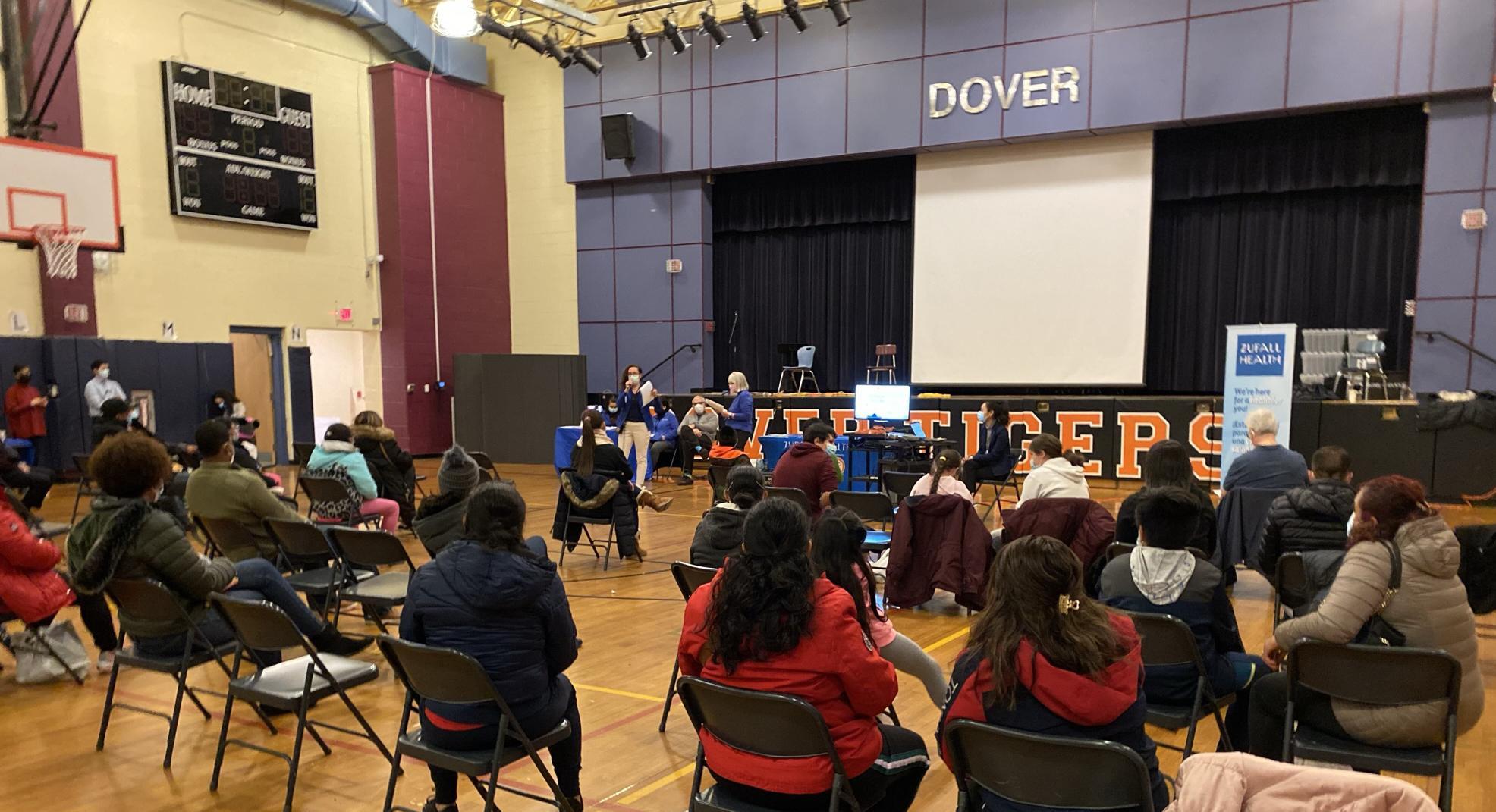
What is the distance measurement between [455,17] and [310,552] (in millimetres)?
7445

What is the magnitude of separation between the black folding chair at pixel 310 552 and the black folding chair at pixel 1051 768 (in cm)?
338

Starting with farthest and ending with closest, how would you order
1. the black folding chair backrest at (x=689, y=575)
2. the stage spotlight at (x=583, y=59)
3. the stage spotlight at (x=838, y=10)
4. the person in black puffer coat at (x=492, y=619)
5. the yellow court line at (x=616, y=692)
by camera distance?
1. the stage spotlight at (x=583, y=59)
2. the stage spotlight at (x=838, y=10)
3. the yellow court line at (x=616, y=692)
4. the black folding chair backrest at (x=689, y=575)
5. the person in black puffer coat at (x=492, y=619)

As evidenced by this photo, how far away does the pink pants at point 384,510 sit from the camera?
6.02 meters

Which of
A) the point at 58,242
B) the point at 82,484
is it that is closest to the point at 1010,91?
the point at 58,242

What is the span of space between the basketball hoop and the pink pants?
18.4 ft

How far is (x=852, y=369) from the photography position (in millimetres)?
14320

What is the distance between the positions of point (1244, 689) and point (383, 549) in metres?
3.45

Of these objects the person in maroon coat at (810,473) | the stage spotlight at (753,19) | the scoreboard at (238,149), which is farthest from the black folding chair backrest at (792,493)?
the scoreboard at (238,149)

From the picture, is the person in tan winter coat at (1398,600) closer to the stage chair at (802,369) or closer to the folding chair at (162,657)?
the folding chair at (162,657)

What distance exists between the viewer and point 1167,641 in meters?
2.75

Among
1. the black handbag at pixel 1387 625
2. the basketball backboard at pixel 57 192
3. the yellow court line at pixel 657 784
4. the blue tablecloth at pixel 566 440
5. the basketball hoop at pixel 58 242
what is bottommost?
the yellow court line at pixel 657 784

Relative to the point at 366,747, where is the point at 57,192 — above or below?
above

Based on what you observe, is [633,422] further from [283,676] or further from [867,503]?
[283,676]

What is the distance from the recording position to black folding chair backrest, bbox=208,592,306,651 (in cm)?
285
